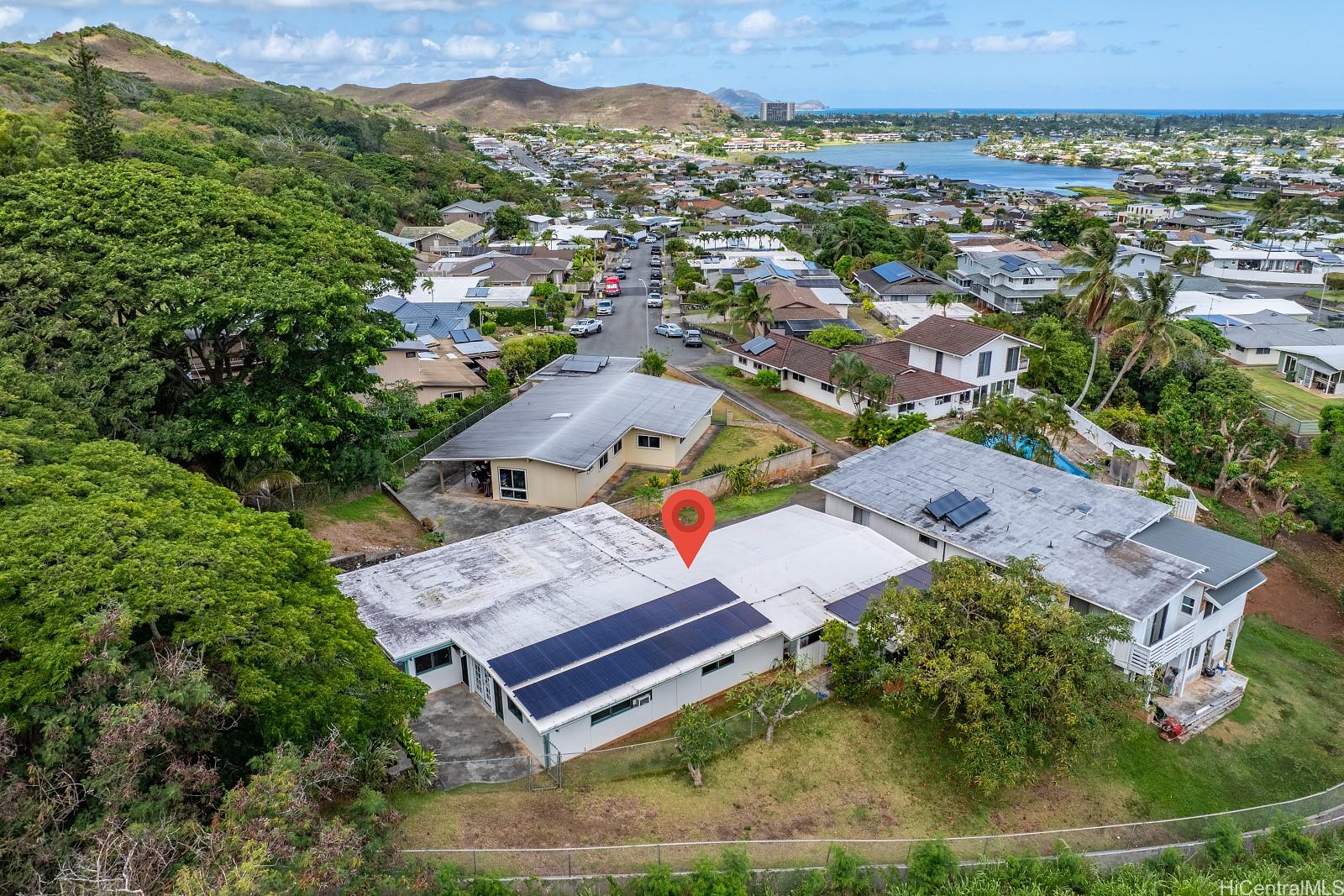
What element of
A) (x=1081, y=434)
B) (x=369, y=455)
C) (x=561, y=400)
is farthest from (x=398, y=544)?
(x=1081, y=434)

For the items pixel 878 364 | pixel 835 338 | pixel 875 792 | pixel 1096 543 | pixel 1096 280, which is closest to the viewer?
pixel 875 792

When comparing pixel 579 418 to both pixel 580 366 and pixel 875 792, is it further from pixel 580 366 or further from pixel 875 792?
pixel 875 792

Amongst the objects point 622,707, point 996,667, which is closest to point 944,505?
point 996,667

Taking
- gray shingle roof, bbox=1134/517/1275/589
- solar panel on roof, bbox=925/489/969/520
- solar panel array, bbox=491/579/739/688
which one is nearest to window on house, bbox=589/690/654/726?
solar panel array, bbox=491/579/739/688

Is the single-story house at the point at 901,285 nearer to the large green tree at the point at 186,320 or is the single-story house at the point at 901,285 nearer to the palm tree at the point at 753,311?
the palm tree at the point at 753,311

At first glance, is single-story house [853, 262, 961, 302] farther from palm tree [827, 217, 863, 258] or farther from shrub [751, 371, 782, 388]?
shrub [751, 371, 782, 388]

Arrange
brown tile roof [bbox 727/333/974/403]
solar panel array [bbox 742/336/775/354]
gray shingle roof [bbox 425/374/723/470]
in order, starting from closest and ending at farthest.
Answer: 1. gray shingle roof [bbox 425/374/723/470]
2. brown tile roof [bbox 727/333/974/403]
3. solar panel array [bbox 742/336/775/354]

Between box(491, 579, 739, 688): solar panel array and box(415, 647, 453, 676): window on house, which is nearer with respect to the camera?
box(491, 579, 739, 688): solar panel array
